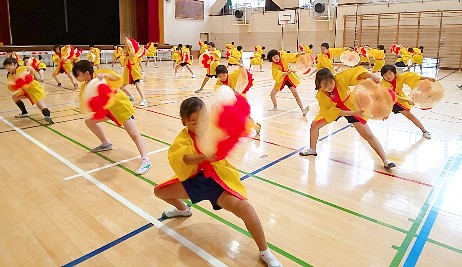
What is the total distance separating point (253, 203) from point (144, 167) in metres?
1.46

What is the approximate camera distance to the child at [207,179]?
223cm

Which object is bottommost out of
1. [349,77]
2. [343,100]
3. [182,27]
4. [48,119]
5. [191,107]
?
[48,119]

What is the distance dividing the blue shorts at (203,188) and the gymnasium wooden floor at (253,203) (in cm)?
42

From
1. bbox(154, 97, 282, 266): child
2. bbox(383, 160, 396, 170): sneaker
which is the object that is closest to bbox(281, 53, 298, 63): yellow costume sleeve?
bbox(383, 160, 396, 170): sneaker

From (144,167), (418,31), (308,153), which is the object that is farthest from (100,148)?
(418,31)

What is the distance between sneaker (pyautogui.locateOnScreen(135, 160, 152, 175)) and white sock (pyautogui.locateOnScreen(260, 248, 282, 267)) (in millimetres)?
2054

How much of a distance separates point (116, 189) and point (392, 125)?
4989mm

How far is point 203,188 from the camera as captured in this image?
242 cm

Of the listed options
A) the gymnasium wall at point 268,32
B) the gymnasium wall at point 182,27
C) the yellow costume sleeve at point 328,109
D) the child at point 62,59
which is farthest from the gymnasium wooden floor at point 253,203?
the gymnasium wall at point 182,27

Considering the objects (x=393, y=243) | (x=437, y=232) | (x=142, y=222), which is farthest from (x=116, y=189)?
(x=437, y=232)

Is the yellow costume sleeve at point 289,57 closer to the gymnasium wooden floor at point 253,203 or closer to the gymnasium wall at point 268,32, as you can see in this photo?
the gymnasium wooden floor at point 253,203

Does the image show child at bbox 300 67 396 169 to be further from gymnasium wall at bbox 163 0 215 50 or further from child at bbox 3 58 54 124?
gymnasium wall at bbox 163 0 215 50

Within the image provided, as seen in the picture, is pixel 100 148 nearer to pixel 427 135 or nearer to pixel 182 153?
pixel 182 153

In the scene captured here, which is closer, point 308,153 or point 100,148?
point 308,153
